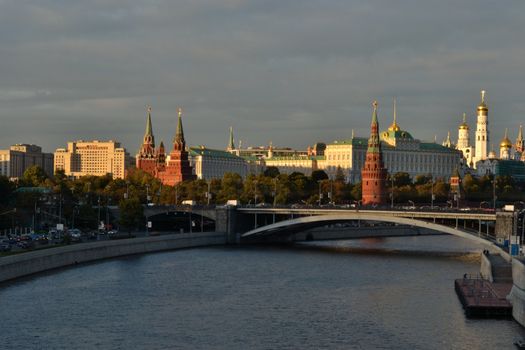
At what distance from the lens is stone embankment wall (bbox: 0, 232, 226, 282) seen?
60697 mm

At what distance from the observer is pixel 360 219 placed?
9069 centimetres

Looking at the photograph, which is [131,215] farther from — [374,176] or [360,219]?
[374,176]

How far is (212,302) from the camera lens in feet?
179

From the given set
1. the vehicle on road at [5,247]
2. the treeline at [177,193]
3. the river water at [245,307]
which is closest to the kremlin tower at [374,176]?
the treeline at [177,193]

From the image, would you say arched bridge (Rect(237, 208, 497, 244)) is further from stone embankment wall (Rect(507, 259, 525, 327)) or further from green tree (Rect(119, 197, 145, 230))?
stone embankment wall (Rect(507, 259, 525, 327))

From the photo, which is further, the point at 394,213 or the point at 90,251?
the point at 394,213

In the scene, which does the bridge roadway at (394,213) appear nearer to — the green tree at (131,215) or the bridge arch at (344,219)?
the bridge arch at (344,219)

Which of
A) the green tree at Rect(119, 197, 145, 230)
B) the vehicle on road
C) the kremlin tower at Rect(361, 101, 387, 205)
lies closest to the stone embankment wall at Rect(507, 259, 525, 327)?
the vehicle on road

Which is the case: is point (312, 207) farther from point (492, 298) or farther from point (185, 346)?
point (185, 346)

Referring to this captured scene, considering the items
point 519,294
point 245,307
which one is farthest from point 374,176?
point 519,294

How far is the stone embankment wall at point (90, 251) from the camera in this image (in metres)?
60.7

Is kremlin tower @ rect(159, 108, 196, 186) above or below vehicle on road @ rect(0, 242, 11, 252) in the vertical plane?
above

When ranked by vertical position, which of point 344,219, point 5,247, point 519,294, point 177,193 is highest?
point 177,193

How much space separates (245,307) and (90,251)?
76.7 ft
